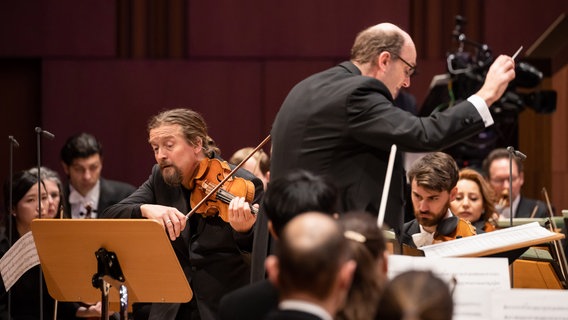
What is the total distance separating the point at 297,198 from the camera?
2.71m

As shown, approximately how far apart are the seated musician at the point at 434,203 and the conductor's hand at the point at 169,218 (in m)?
1.12

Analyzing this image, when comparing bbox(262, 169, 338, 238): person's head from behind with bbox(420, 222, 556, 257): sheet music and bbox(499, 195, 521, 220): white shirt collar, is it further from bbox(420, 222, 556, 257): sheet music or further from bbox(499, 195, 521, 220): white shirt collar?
bbox(499, 195, 521, 220): white shirt collar

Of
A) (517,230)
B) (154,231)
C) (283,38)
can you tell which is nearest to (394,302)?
(517,230)

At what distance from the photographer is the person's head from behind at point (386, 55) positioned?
3.41m

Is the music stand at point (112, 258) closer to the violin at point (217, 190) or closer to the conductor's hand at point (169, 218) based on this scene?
the conductor's hand at point (169, 218)

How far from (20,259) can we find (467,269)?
80.3 inches

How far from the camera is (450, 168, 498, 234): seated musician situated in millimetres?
5281

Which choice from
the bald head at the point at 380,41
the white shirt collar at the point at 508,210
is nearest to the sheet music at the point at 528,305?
the bald head at the point at 380,41

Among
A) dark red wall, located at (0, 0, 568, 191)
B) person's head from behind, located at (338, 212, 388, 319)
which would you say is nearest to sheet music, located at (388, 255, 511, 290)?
person's head from behind, located at (338, 212, 388, 319)

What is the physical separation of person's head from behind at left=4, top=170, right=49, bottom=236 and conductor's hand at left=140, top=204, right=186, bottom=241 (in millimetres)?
1288

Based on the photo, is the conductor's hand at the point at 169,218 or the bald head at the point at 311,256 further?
the conductor's hand at the point at 169,218

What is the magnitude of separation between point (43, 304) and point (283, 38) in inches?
157

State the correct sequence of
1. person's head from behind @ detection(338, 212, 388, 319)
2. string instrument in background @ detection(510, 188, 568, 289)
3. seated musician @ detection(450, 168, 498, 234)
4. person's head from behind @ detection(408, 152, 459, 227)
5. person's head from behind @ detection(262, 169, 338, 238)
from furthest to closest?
1. seated musician @ detection(450, 168, 498, 234)
2. person's head from behind @ detection(408, 152, 459, 227)
3. string instrument in background @ detection(510, 188, 568, 289)
4. person's head from behind @ detection(262, 169, 338, 238)
5. person's head from behind @ detection(338, 212, 388, 319)

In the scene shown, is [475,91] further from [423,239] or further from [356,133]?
[356,133]
